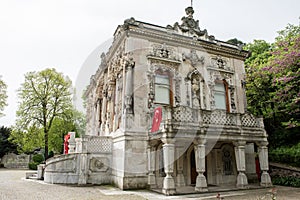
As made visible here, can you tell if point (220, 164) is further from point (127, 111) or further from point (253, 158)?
point (127, 111)

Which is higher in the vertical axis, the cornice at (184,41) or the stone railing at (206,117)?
the cornice at (184,41)

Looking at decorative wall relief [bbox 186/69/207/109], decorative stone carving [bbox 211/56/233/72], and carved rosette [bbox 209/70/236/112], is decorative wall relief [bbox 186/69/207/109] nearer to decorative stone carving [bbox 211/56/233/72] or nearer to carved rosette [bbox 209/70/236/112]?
carved rosette [bbox 209/70/236/112]

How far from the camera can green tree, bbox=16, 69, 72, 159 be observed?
24.2 meters

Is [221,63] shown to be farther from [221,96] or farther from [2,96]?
[2,96]

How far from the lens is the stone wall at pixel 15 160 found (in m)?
34.1

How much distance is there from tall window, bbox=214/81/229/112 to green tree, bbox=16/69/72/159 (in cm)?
1806

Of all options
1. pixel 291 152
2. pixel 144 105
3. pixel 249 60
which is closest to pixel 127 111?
pixel 144 105

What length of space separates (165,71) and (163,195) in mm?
7259

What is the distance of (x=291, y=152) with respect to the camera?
14508 mm

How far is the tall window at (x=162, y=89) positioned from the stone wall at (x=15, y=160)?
30256mm

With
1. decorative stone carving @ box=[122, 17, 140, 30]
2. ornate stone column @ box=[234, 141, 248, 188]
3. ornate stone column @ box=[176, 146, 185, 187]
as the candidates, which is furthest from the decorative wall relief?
decorative stone carving @ box=[122, 17, 140, 30]

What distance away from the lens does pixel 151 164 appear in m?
11.3

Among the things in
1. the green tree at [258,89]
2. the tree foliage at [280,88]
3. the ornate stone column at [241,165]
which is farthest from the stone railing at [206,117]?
the green tree at [258,89]

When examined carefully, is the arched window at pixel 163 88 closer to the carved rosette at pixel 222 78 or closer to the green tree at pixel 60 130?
the carved rosette at pixel 222 78
